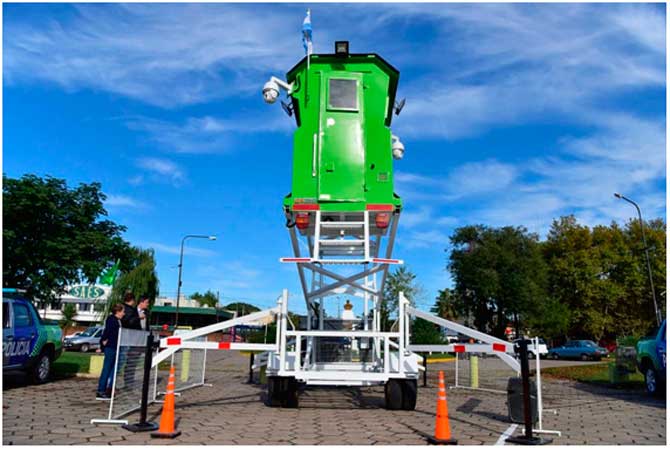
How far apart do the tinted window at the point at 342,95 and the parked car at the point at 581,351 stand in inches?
1244

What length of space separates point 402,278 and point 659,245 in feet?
75.3

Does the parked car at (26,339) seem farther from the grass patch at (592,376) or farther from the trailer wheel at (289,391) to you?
the grass patch at (592,376)

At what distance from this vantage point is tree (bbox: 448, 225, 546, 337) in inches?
1730

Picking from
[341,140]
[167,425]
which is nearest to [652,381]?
[341,140]

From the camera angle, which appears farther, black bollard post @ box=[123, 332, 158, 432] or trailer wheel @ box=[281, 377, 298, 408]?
trailer wheel @ box=[281, 377, 298, 408]

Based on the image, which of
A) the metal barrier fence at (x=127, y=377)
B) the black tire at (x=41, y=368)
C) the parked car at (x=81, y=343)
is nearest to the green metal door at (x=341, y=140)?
the metal barrier fence at (x=127, y=377)

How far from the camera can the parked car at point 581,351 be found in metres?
34.5

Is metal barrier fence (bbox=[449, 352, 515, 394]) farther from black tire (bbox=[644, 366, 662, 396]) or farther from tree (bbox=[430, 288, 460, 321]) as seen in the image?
tree (bbox=[430, 288, 460, 321])

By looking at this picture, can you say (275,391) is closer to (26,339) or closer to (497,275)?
(26,339)

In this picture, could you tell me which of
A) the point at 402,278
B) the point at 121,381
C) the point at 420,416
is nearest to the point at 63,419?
the point at 121,381

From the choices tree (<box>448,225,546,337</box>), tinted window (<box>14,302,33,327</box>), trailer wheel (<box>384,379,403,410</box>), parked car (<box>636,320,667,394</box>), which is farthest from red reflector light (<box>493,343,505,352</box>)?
tree (<box>448,225,546,337</box>)

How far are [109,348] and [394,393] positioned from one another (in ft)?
17.1

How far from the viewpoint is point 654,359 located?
11.2m

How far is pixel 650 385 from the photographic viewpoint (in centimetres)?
1166
